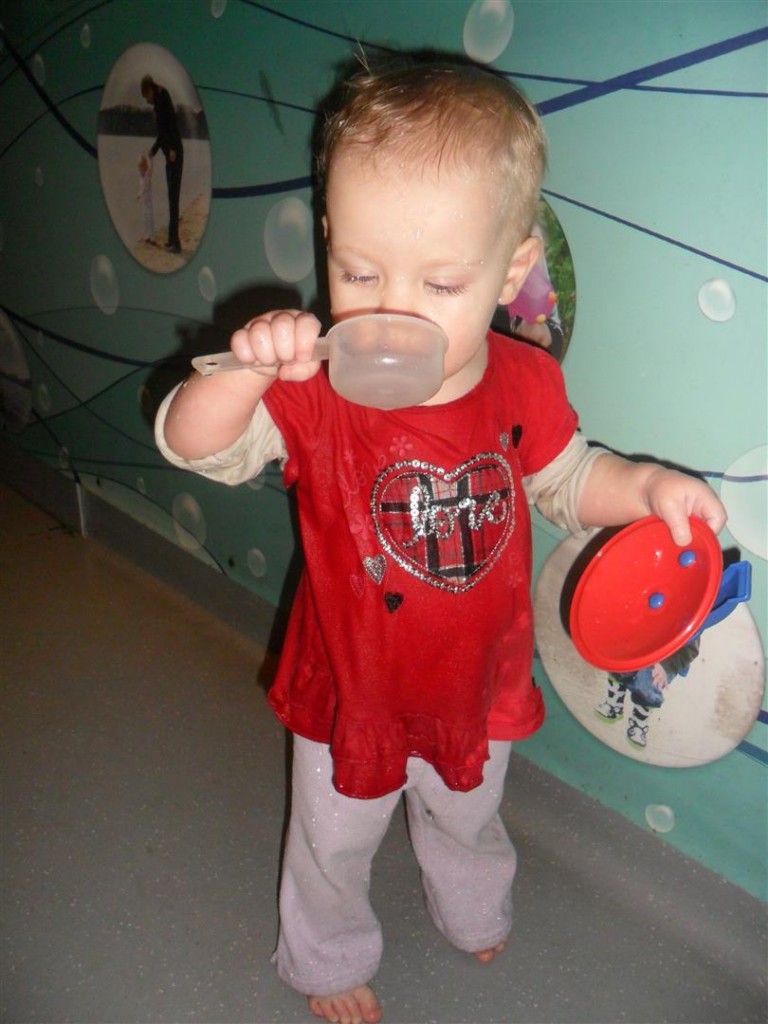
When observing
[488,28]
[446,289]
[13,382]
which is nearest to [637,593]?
[446,289]

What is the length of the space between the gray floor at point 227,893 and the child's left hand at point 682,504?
0.46 m

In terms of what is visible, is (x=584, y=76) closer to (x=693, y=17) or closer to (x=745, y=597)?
(x=693, y=17)

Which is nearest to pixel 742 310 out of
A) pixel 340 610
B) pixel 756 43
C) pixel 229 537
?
pixel 756 43

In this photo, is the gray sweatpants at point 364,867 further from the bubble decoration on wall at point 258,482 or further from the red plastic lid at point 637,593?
the bubble decoration on wall at point 258,482

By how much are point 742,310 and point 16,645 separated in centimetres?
107

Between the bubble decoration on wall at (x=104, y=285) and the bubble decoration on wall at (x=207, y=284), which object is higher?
the bubble decoration on wall at (x=207, y=284)

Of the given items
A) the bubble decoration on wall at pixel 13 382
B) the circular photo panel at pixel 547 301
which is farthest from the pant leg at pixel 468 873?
the bubble decoration on wall at pixel 13 382

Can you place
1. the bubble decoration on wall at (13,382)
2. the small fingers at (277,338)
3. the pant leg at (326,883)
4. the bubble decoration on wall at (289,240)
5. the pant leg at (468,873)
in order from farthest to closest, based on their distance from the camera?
1. the bubble decoration on wall at (13,382)
2. the bubble decoration on wall at (289,240)
3. the pant leg at (468,873)
4. the pant leg at (326,883)
5. the small fingers at (277,338)

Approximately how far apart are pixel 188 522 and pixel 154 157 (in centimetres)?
54

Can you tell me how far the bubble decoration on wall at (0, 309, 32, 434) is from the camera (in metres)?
1.59

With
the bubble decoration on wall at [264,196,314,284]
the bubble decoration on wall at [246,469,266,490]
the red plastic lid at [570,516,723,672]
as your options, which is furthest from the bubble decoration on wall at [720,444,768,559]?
the bubble decoration on wall at [246,469,266,490]

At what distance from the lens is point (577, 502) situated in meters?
0.73

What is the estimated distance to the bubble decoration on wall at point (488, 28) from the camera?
2.43 ft

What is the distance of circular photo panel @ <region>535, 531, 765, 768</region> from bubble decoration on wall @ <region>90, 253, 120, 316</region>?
0.83 m
